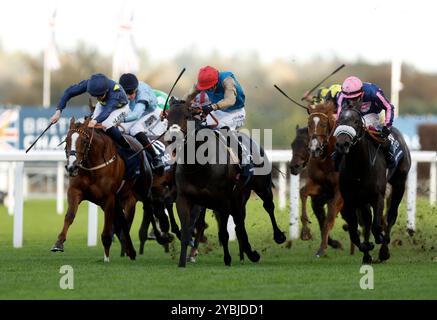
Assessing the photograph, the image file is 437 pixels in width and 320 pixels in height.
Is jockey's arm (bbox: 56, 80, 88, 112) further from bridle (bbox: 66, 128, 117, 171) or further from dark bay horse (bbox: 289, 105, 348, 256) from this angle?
dark bay horse (bbox: 289, 105, 348, 256)

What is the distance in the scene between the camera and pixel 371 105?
12.1 m

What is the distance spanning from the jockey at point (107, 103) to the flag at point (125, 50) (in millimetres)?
11251

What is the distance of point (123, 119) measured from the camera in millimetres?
12469

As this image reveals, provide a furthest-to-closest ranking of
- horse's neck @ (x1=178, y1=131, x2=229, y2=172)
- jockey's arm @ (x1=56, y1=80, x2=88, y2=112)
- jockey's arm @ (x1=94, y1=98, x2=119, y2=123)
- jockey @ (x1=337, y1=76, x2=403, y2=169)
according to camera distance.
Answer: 1. jockey's arm @ (x1=56, y1=80, x2=88, y2=112)
2. jockey's arm @ (x1=94, y1=98, x2=119, y2=123)
3. jockey @ (x1=337, y1=76, x2=403, y2=169)
4. horse's neck @ (x1=178, y1=131, x2=229, y2=172)

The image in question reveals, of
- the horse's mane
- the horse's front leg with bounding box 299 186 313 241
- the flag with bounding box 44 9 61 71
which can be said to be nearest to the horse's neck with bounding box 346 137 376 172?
the horse's mane

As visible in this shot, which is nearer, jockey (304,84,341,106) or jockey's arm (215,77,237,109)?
jockey's arm (215,77,237,109)

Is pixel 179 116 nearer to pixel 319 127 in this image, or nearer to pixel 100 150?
pixel 100 150

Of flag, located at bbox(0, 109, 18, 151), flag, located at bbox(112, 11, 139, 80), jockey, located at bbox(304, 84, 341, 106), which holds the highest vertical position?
flag, located at bbox(112, 11, 139, 80)

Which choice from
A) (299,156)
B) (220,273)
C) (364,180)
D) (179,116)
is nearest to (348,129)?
(364,180)

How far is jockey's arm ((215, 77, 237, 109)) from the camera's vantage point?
11191mm

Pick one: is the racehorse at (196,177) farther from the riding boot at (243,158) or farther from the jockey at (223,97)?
the jockey at (223,97)

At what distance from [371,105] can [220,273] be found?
2.81m

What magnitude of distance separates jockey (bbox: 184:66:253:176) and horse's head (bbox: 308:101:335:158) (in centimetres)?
62

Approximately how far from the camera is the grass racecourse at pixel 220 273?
8.73 metres
